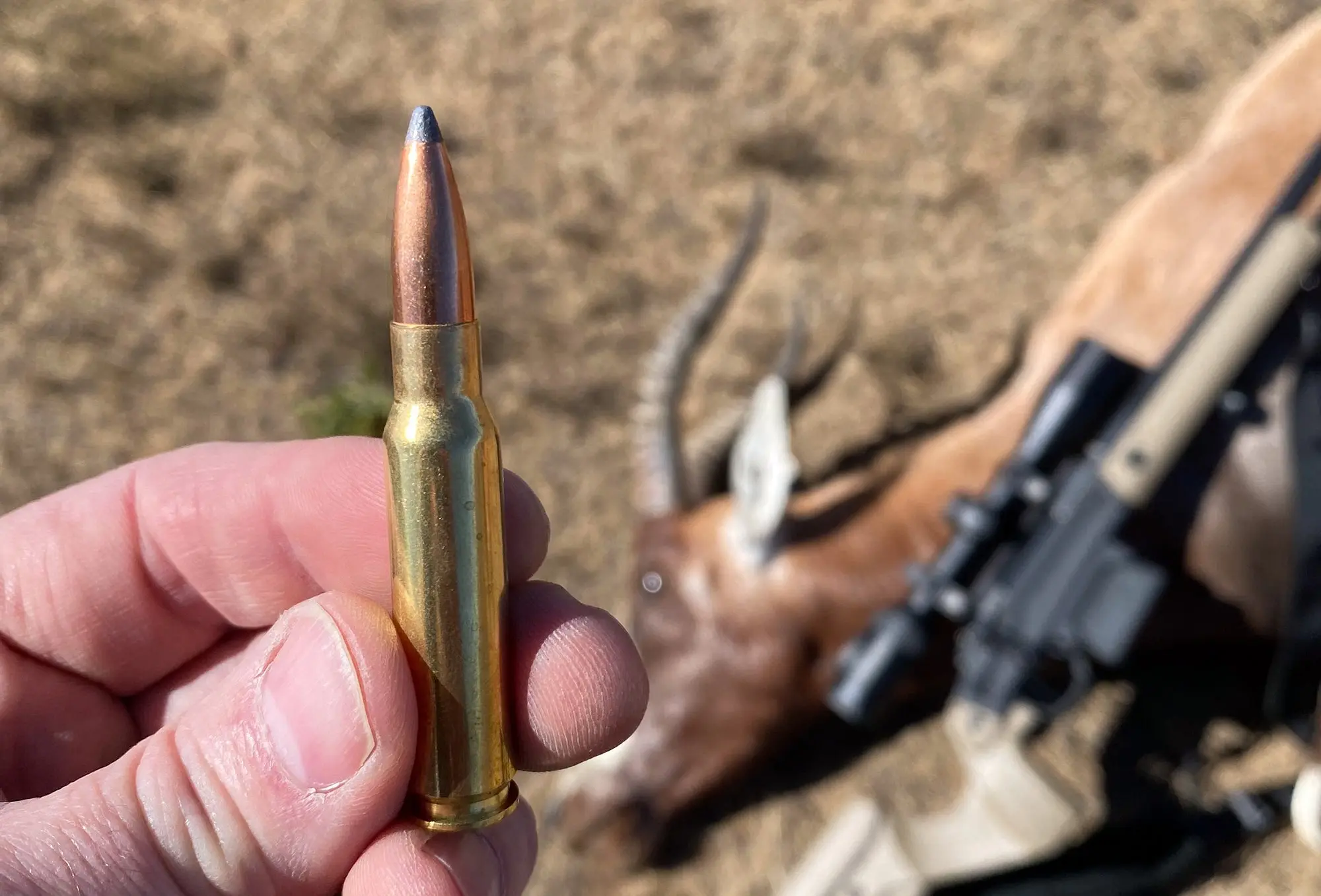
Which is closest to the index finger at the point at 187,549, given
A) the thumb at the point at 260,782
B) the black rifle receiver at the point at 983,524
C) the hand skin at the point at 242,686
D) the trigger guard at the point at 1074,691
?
the hand skin at the point at 242,686

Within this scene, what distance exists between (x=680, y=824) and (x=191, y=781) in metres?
2.58

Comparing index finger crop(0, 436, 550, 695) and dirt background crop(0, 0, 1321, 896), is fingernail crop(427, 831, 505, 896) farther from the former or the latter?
dirt background crop(0, 0, 1321, 896)

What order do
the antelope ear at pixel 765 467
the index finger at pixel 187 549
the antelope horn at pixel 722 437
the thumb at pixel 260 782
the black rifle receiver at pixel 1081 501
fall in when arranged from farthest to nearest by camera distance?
the antelope horn at pixel 722 437 < the antelope ear at pixel 765 467 < the black rifle receiver at pixel 1081 501 < the index finger at pixel 187 549 < the thumb at pixel 260 782

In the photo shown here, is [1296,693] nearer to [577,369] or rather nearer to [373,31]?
[577,369]

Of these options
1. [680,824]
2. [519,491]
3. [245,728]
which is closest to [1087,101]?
[680,824]

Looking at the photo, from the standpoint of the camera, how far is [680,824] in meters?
3.53

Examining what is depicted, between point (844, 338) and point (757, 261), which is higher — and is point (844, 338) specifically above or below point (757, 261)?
below

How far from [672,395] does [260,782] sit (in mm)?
2160

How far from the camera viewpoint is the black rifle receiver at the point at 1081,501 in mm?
2572

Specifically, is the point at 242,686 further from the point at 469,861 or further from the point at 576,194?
the point at 576,194

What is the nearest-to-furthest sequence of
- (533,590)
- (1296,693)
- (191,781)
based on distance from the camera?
1. (191,781)
2. (533,590)
3. (1296,693)

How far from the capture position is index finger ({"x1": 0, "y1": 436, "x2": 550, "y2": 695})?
159cm

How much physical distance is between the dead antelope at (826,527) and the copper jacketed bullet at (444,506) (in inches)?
65.2

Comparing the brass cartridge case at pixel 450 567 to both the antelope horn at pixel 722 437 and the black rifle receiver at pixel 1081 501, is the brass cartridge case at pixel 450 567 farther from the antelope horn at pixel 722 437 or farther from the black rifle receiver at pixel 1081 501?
the antelope horn at pixel 722 437
